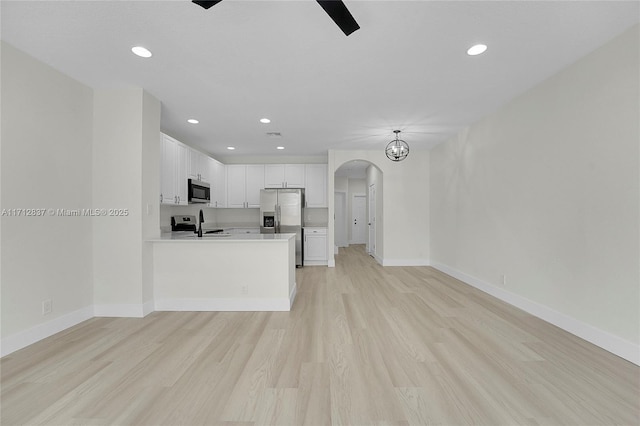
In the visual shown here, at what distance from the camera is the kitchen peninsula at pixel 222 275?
3.32m

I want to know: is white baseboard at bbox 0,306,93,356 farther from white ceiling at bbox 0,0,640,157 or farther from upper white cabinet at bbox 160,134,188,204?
white ceiling at bbox 0,0,640,157

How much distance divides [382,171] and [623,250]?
428cm

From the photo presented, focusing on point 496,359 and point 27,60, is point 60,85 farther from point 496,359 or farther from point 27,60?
point 496,359

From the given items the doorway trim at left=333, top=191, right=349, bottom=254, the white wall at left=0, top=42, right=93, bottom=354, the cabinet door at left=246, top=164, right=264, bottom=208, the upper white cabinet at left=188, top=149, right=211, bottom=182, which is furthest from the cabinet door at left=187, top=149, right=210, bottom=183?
the doorway trim at left=333, top=191, right=349, bottom=254

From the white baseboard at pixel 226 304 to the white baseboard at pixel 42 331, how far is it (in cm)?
70

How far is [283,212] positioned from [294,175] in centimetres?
98

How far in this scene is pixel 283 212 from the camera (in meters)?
6.12

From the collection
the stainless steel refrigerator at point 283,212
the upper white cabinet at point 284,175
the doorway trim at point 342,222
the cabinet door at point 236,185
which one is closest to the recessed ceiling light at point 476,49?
the stainless steel refrigerator at point 283,212

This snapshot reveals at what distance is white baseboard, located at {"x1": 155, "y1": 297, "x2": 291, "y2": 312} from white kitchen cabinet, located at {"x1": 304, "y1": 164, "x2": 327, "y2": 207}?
339 centimetres

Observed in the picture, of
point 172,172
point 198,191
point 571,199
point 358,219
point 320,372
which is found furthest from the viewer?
point 358,219

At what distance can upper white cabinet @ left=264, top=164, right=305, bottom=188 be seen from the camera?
6.44 m

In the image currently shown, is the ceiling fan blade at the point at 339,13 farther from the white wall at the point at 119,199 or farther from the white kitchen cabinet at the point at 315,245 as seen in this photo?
the white kitchen cabinet at the point at 315,245

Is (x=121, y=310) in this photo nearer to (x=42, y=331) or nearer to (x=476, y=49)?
(x=42, y=331)

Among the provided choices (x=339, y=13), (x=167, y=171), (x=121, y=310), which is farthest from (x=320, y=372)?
(x=167, y=171)
